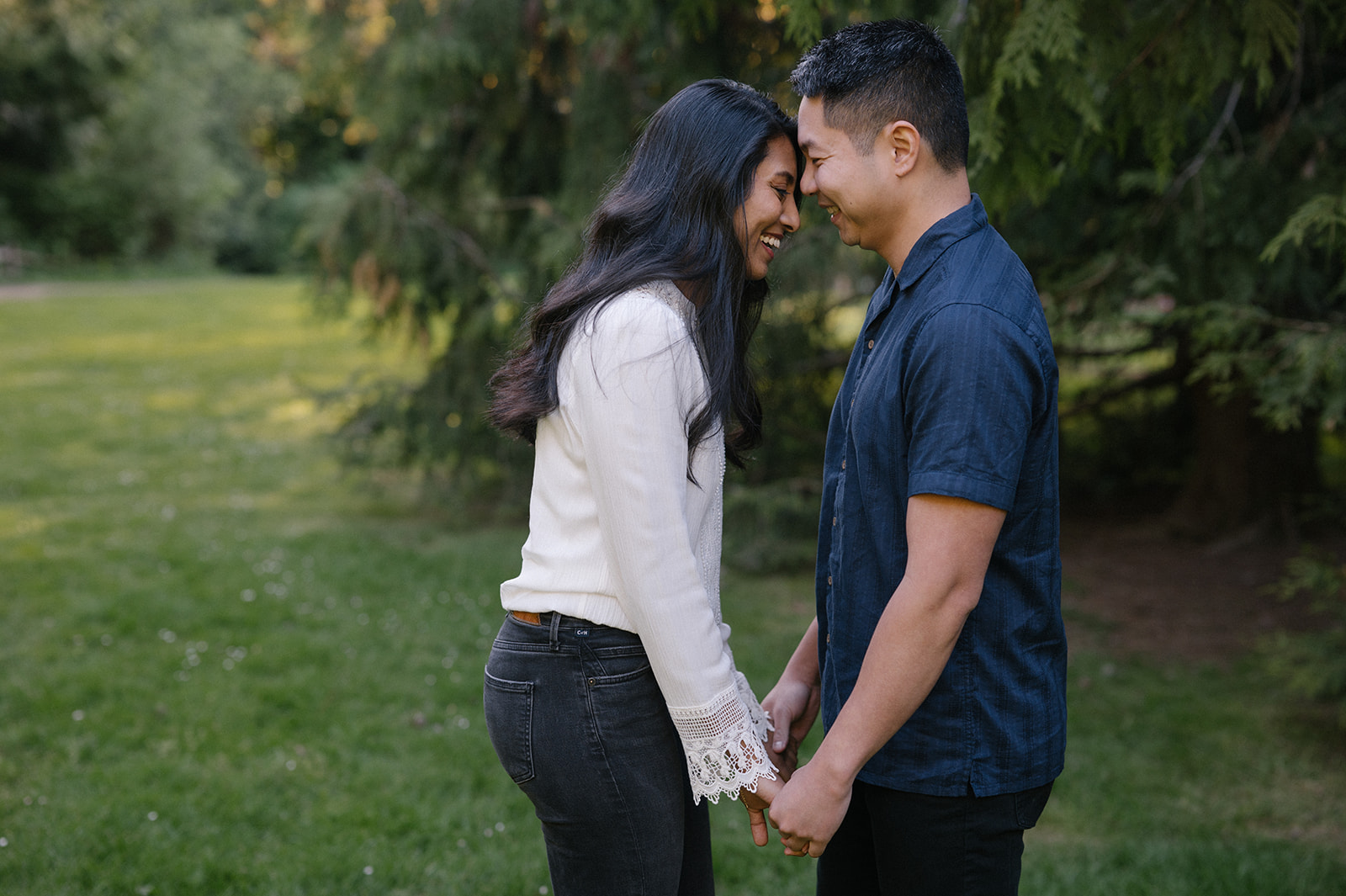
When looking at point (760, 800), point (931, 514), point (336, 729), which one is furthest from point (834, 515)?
point (336, 729)

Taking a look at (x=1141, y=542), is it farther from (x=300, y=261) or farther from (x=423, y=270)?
(x=300, y=261)

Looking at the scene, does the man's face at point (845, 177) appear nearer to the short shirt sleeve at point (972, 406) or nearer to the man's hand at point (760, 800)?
the short shirt sleeve at point (972, 406)

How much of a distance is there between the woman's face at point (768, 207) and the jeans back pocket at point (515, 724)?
82 centimetres

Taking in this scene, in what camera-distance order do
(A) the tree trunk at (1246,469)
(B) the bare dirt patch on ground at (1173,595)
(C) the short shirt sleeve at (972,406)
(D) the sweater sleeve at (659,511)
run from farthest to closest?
1. (A) the tree trunk at (1246,469)
2. (B) the bare dirt patch on ground at (1173,595)
3. (D) the sweater sleeve at (659,511)
4. (C) the short shirt sleeve at (972,406)

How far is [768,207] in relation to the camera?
1.77 m

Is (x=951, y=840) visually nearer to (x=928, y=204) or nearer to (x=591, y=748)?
(x=591, y=748)

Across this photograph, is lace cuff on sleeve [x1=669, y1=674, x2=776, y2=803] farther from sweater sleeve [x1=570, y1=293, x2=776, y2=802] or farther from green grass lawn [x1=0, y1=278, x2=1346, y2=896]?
green grass lawn [x1=0, y1=278, x2=1346, y2=896]

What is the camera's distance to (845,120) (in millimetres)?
1647

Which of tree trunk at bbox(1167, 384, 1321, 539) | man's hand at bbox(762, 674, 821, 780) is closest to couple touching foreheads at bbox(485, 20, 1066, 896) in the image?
man's hand at bbox(762, 674, 821, 780)

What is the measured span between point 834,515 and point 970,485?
0.42 meters

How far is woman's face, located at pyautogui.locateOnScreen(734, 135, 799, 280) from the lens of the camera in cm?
176

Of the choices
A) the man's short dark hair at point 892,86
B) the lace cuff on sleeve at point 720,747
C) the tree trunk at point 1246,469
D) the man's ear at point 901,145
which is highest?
the man's short dark hair at point 892,86

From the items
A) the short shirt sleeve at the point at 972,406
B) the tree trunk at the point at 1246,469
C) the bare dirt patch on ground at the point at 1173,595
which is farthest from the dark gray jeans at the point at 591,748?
the tree trunk at the point at 1246,469

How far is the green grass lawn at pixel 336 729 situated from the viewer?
331 centimetres
